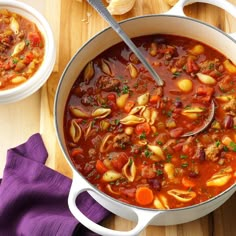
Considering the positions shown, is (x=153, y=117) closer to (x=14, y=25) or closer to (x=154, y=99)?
(x=154, y=99)

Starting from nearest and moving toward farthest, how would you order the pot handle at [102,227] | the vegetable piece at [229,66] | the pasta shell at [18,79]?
1. the pot handle at [102,227]
2. the vegetable piece at [229,66]
3. the pasta shell at [18,79]

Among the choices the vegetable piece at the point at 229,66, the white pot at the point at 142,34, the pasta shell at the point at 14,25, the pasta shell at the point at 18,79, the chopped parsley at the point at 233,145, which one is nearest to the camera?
the white pot at the point at 142,34

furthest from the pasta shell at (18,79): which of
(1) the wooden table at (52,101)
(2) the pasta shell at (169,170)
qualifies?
(2) the pasta shell at (169,170)

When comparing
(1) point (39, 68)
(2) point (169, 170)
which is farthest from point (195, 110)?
(1) point (39, 68)

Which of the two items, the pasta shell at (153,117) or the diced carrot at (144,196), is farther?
the pasta shell at (153,117)

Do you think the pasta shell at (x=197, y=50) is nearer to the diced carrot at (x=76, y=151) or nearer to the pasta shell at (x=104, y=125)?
the pasta shell at (x=104, y=125)

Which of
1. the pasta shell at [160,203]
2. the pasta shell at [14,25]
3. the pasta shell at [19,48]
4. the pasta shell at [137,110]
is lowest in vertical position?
the pasta shell at [160,203]

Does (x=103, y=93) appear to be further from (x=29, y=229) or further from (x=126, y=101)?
(x=29, y=229)

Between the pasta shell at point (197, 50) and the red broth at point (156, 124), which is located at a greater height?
the pasta shell at point (197, 50)
